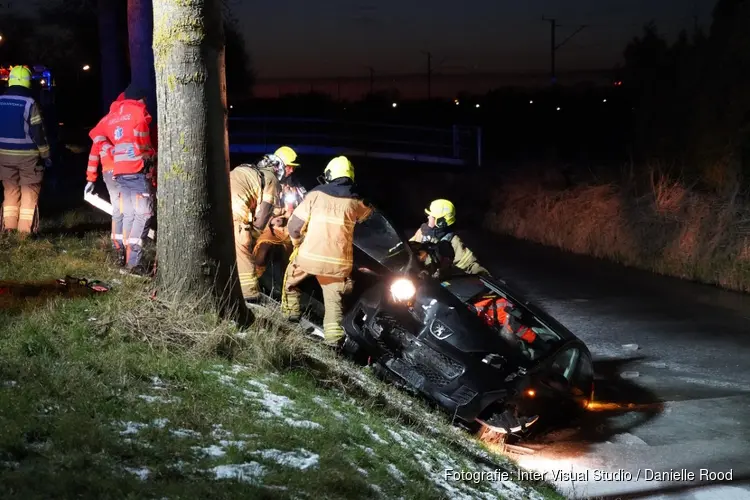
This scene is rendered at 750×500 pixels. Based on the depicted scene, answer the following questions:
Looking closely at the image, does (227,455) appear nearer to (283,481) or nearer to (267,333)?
Answer: (283,481)

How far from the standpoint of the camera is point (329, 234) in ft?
23.0

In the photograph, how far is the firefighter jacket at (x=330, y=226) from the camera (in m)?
7.01

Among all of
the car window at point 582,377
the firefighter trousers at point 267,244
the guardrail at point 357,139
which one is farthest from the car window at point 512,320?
the guardrail at point 357,139

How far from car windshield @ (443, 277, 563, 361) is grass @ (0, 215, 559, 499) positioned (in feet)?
3.54

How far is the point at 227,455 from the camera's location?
159 inches

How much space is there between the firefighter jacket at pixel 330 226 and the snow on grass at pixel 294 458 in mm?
2865

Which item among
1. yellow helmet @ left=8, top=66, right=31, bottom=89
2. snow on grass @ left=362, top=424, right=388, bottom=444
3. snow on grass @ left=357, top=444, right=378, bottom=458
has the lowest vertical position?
snow on grass @ left=362, top=424, right=388, bottom=444

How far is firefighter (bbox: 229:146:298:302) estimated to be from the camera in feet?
25.4

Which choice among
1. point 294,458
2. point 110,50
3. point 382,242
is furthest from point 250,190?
point 110,50

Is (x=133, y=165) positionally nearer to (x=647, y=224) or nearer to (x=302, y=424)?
(x=302, y=424)

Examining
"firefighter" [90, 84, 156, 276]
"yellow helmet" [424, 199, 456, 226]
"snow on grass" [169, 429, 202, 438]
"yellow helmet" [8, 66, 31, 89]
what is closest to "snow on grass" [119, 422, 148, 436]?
"snow on grass" [169, 429, 202, 438]

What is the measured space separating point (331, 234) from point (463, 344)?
57.7 inches

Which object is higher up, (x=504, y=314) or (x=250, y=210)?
(x=250, y=210)

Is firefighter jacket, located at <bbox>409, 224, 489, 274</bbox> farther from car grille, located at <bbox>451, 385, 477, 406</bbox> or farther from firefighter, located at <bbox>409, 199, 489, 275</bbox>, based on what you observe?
car grille, located at <bbox>451, 385, 477, 406</bbox>
